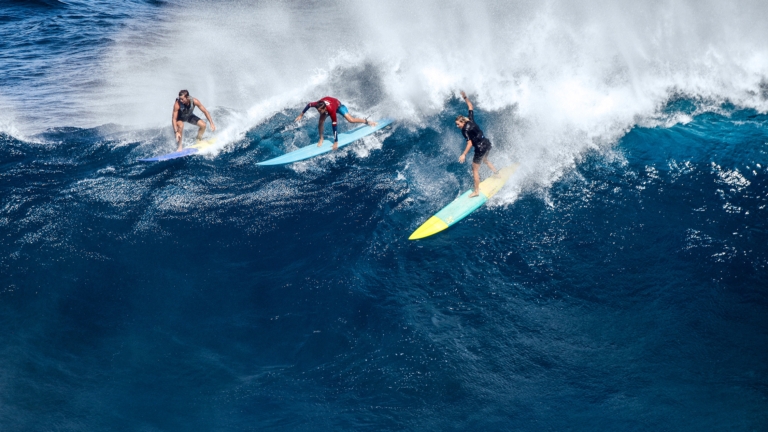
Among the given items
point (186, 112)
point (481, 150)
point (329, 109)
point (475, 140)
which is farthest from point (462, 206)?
point (186, 112)

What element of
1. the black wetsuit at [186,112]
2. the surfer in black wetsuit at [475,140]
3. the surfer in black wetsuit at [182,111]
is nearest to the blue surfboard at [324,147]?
the surfer in black wetsuit at [182,111]

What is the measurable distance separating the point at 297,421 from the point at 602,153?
35.6 feet

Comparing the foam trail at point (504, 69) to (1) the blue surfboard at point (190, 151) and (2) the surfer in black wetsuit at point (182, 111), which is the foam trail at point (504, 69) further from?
(2) the surfer in black wetsuit at point (182, 111)

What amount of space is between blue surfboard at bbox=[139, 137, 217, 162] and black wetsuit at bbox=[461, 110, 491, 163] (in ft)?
27.1

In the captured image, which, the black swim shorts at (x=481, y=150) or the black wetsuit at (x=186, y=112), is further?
the black wetsuit at (x=186, y=112)

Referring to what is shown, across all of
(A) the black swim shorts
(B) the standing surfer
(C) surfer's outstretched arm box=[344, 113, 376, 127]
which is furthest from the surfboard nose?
(C) surfer's outstretched arm box=[344, 113, 376, 127]

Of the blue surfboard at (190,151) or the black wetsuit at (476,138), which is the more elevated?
the black wetsuit at (476,138)

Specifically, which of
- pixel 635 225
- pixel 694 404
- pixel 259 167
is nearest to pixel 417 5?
pixel 259 167

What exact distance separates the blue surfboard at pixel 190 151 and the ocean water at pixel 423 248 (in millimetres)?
332

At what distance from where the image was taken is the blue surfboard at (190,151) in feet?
51.2

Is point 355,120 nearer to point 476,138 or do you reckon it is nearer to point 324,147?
point 324,147

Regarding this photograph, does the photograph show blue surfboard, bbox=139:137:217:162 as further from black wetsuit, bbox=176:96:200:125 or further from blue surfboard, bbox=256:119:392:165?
blue surfboard, bbox=256:119:392:165

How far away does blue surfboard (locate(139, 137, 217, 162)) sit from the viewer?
15.6 metres

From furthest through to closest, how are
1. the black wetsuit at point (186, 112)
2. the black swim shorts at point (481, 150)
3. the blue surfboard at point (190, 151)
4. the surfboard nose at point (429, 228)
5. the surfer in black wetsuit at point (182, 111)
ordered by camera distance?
the black wetsuit at point (186, 112) → the surfer in black wetsuit at point (182, 111) → the blue surfboard at point (190, 151) → the black swim shorts at point (481, 150) → the surfboard nose at point (429, 228)
